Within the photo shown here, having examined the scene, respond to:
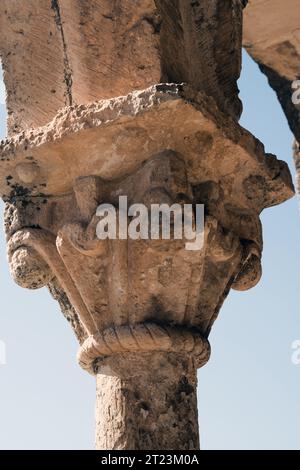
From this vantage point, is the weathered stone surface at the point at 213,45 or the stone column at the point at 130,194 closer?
the stone column at the point at 130,194

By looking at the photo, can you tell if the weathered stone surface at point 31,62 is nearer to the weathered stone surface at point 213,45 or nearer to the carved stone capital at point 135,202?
the carved stone capital at point 135,202

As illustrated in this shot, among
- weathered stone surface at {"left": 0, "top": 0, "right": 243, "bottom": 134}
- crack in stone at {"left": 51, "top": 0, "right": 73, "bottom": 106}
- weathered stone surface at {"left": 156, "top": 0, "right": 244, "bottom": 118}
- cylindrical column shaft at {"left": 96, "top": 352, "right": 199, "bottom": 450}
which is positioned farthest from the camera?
weathered stone surface at {"left": 156, "top": 0, "right": 244, "bottom": 118}

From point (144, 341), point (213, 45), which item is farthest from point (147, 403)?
point (213, 45)

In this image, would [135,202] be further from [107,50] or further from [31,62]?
[31,62]

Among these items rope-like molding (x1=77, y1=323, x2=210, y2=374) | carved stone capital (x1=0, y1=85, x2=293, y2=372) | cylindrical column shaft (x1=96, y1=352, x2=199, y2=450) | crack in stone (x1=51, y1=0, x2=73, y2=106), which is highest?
crack in stone (x1=51, y1=0, x2=73, y2=106)

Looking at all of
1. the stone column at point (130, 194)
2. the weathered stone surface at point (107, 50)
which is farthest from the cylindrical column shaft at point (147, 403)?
the weathered stone surface at point (107, 50)

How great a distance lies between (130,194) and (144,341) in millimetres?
524

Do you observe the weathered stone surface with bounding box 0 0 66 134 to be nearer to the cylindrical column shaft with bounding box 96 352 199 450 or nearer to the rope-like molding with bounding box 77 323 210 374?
the rope-like molding with bounding box 77 323 210 374

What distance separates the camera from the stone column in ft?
11.2

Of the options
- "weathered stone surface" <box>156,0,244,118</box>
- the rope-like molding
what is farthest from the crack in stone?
the rope-like molding

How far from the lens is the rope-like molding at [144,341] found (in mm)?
3467

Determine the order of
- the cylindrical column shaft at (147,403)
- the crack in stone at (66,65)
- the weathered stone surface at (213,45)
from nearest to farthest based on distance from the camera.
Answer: the cylindrical column shaft at (147,403) < the crack in stone at (66,65) < the weathered stone surface at (213,45)

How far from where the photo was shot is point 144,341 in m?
3.46
